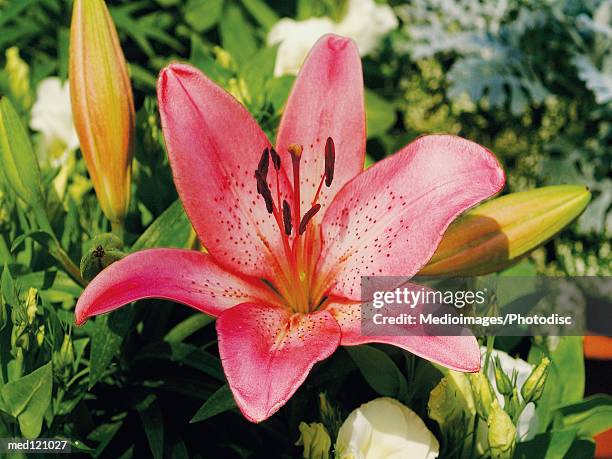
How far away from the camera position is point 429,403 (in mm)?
544

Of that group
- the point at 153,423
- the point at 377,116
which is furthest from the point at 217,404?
the point at 377,116

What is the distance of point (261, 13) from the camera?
110 centimetres

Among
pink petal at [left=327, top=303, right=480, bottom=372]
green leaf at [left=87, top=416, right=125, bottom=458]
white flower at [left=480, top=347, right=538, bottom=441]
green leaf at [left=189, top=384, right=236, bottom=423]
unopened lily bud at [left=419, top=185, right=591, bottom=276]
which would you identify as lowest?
green leaf at [left=87, top=416, right=125, bottom=458]

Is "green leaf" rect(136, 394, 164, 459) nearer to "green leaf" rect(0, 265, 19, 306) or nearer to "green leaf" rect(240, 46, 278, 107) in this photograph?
"green leaf" rect(0, 265, 19, 306)

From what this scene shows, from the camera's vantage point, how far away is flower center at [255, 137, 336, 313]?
1.80ft

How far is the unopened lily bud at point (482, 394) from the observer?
521 mm

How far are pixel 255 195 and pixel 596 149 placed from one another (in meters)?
0.79

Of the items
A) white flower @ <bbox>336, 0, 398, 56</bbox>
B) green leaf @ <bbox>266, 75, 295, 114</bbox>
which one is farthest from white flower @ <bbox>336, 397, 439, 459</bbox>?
white flower @ <bbox>336, 0, 398, 56</bbox>

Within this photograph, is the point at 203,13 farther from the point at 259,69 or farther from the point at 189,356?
the point at 189,356

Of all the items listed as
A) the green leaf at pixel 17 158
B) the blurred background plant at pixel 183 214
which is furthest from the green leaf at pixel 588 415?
the green leaf at pixel 17 158

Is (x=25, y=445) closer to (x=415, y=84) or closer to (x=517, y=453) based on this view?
(x=517, y=453)

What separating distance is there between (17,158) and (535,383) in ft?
1.37

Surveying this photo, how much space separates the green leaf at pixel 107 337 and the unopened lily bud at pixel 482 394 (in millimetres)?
253

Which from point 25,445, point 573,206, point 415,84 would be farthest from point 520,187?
point 25,445
